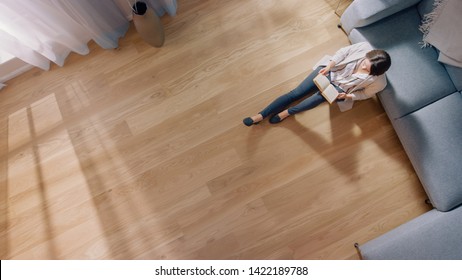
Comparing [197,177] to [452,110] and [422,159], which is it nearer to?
[422,159]

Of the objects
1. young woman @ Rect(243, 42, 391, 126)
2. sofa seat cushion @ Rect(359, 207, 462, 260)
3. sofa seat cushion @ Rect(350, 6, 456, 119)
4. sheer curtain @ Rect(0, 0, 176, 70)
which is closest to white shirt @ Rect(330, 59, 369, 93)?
young woman @ Rect(243, 42, 391, 126)

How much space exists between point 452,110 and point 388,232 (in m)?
0.97

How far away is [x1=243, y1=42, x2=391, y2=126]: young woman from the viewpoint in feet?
5.81

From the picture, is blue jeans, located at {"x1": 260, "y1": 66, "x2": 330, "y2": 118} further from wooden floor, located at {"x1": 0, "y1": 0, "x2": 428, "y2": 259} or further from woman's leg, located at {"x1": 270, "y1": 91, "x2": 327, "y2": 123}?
wooden floor, located at {"x1": 0, "y1": 0, "x2": 428, "y2": 259}

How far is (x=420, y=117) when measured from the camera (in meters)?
1.89

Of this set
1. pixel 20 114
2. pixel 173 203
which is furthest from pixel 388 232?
pixel 20 114

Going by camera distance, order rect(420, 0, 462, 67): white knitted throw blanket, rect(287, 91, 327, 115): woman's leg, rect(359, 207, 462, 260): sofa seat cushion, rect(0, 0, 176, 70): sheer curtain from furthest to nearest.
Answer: rect(287, 91, 327, 115): woman's leg
rect(0, 0, 176, 70): sheer curtain
rect(420, 0, 462, 67): white knitted throw blanket
rect(359, 207, 462, 260): sofa seat cushion

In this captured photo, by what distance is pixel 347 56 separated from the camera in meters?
1.96

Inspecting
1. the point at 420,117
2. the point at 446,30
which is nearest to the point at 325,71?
the point at 420,117

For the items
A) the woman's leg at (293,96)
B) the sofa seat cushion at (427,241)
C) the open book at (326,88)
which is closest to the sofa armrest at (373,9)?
the woman's leg at (293,96)

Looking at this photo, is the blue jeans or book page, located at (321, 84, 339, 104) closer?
book page, located at (321, 84, 339, 104)

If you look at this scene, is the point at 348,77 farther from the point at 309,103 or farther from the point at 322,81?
the point at 309,103

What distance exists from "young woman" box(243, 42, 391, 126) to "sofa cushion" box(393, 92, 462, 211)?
379 millimetres

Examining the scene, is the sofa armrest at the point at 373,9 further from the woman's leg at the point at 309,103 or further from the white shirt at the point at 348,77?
the woman's leg at the point at 309,103
